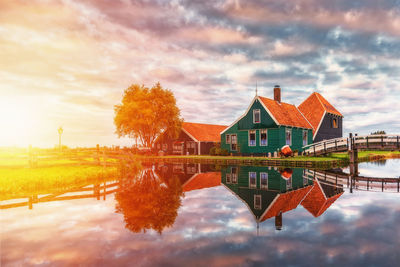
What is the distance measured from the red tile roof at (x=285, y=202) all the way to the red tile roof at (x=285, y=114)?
21583 mm

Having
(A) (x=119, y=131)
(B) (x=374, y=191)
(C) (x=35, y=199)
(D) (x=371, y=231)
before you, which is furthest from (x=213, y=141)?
(D) (x=371, y=231)

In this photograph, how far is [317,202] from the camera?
9797 millimetres

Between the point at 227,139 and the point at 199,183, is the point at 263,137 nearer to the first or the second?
the point at 227,139

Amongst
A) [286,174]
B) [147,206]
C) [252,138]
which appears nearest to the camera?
[147,206]

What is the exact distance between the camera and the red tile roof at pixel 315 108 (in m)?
39.9

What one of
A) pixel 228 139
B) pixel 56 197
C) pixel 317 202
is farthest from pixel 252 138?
pixel 56 197

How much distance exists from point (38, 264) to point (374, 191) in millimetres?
13554

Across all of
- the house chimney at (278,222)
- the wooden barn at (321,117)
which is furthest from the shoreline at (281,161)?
the house chimney at (278,222)

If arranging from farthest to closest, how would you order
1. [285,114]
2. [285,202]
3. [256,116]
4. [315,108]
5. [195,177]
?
[315,108] → [285,114] → [256,116] → [195,177] → [285,202]

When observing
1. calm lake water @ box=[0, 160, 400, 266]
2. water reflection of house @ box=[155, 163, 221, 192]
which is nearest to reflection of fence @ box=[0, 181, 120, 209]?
calm lake water @ box=[0, 160, 400, 266]

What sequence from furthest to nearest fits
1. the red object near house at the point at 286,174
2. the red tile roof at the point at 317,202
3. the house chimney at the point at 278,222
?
1. the red object near house at the point at 286,174
2. the red tile roof at the point at 317,202
3. the house chimney at the point at 278,222

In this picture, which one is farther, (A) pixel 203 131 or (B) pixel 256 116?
(A) pixel 203 131

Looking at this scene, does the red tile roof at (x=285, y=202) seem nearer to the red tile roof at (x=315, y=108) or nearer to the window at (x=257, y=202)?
the window at (x=257, y=202)

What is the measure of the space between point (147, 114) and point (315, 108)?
83.0 ft
